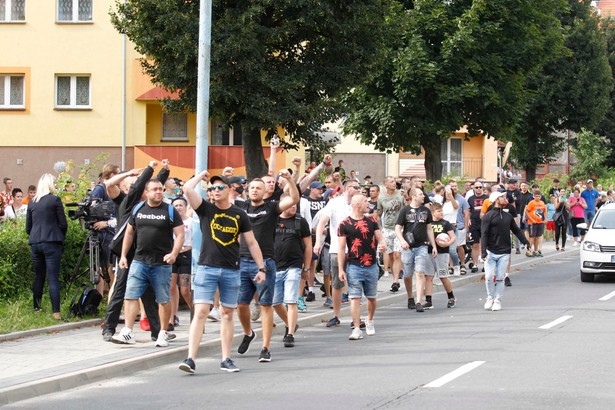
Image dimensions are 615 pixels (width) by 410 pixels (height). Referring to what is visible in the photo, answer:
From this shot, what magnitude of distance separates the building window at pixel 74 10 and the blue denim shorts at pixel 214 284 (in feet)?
91.0

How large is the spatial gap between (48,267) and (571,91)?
1802 inches

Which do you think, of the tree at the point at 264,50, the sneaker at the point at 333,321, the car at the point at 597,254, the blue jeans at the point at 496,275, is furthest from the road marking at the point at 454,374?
the tree at the point at 264,50

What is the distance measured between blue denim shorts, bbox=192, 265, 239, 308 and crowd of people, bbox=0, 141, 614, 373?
10mm

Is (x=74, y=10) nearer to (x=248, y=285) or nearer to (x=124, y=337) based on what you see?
(x=124, y=337)

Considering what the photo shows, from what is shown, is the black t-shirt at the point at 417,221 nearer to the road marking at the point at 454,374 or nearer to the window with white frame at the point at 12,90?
the road marking at the point at 454,374

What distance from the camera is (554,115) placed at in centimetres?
5659

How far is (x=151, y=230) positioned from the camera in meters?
12.0

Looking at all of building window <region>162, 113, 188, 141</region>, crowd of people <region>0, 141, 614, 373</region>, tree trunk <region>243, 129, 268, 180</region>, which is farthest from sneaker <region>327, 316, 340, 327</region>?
building window <region>162, 113, 188, 141</region>

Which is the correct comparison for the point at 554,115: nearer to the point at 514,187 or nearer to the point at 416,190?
the point at 514,187

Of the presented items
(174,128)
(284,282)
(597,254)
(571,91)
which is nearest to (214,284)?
(284,282)

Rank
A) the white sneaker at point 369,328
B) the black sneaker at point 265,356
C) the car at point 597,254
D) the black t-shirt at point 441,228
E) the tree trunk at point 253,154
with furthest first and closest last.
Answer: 1. the tree trunk at point 253,154
2. the car at point 597,254
3. the black t-shirt at point 441,228
4. the white sneaker at point 369,328
5. the black sneaker at point 265,356

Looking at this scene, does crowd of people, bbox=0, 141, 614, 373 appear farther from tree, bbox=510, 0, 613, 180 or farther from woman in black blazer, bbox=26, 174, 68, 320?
tree, bbox=510, 0, 613, 180

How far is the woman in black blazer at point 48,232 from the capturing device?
13.7 m

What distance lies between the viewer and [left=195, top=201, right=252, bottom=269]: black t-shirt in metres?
10.8
